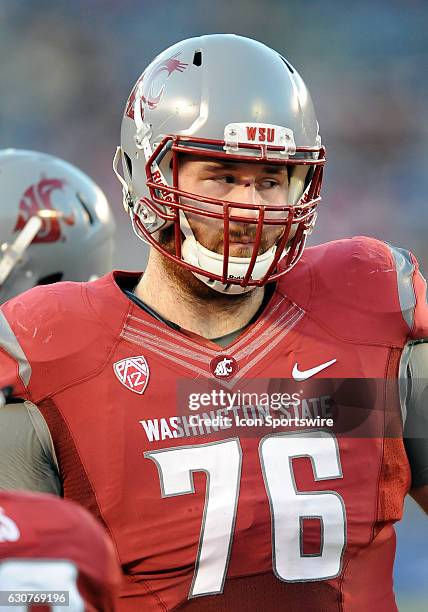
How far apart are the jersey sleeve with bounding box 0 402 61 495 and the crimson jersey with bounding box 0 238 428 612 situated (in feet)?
0.06

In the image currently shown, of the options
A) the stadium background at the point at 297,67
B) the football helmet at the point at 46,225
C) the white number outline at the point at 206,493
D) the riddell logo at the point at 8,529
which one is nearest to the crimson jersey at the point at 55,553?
the riddell logo at the point at 8,529

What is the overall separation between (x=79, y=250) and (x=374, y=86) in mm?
4524

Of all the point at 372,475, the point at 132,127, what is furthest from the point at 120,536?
the point at 132,127

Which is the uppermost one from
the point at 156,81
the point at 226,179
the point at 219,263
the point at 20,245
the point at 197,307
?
the point at 156,81

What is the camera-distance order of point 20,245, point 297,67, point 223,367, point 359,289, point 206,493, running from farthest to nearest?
point 297,67 → point 20,245 → point 359,289 → point 223,367 → point 206,493

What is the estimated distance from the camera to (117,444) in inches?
76.0

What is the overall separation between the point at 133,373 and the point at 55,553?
0.85 metres

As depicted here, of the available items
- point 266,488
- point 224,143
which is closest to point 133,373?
point 266,488

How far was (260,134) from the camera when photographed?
1983mm

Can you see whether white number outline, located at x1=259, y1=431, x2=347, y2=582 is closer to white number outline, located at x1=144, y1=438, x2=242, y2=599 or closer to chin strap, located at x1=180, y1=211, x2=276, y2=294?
white number outline, located at x1=144, y1=438, x2=242, y2=599

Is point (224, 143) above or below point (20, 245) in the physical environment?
above

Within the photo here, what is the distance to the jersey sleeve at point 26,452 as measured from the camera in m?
1.91

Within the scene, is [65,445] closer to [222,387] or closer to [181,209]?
[222,387]

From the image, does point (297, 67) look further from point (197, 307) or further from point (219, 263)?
point (219, 263)
